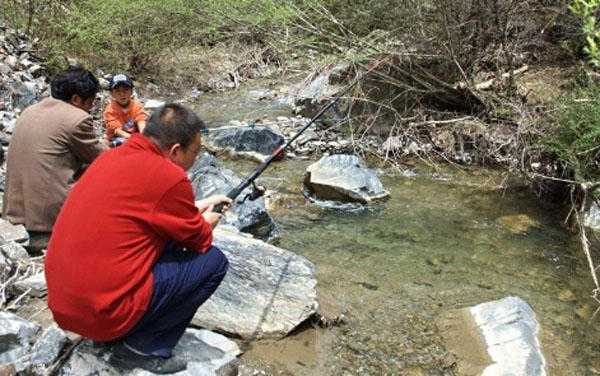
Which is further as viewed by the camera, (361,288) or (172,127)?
(361,288)

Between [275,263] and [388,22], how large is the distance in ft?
15.8

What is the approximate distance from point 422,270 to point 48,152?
9.26 feet

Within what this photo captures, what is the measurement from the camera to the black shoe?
266 centimetres

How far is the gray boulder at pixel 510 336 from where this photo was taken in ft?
11.5

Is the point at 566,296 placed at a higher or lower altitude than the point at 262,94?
higher

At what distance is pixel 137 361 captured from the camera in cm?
267

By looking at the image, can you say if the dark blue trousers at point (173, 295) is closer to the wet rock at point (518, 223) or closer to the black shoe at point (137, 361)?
the black shoe at point (137, 361)

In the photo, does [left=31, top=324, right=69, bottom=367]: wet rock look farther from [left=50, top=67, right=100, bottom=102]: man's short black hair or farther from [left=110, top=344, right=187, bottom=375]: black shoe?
[left=50, top=67, right=100, bottom=102]: man's short black hair

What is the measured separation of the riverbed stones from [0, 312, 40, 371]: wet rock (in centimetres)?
88

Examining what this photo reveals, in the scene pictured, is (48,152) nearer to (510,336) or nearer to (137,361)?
(137,361)

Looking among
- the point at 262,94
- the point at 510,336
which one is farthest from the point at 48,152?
the point at 262,94

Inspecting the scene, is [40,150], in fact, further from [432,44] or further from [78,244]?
[432,44]

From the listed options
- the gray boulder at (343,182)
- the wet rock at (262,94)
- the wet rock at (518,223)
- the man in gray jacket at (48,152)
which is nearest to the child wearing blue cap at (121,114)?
the man in gray jacket at (48,152)

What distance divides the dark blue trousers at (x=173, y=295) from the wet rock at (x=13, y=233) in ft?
4.89
